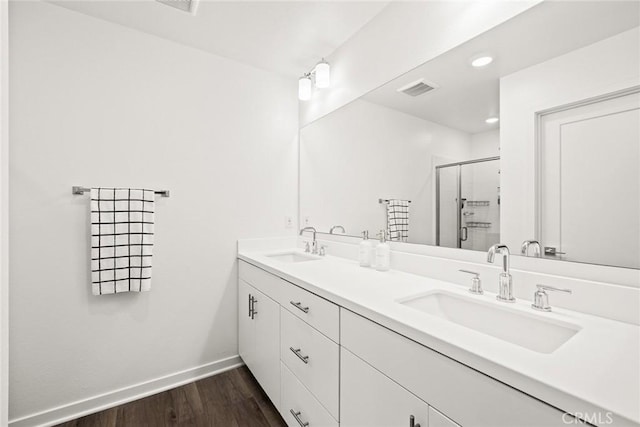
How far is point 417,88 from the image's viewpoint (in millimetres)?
1533

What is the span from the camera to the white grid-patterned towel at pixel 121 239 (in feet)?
5.37

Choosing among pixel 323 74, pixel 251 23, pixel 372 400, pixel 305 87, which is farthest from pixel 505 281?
pixel 251 23

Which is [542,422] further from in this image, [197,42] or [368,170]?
[197,42]

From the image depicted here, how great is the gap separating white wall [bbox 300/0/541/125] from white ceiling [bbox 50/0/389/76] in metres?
0.11

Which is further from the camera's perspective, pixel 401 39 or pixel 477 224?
pixel 401 39

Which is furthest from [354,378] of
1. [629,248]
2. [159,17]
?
[159,17]

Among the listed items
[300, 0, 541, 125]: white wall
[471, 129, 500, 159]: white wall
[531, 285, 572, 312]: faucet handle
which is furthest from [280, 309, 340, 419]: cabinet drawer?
[300, 0, 541, 125]: white wall

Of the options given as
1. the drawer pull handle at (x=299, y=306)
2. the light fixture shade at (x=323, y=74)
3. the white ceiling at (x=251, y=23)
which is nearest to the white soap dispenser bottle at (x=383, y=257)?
the drawer pull handle at (x=299, y=306)

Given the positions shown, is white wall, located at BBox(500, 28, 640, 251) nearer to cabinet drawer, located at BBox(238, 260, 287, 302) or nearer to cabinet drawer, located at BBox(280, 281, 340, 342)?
cabinet drawer, located at BBox(280, 281, 340, 342)

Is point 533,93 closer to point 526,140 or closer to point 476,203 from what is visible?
point 526,140

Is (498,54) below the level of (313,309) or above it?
above

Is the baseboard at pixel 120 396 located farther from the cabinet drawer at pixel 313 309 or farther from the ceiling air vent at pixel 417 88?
the ceiling air vent at pixel 417 88

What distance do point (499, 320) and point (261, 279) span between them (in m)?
1.26

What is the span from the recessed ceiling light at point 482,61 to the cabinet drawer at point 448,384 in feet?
3.84
